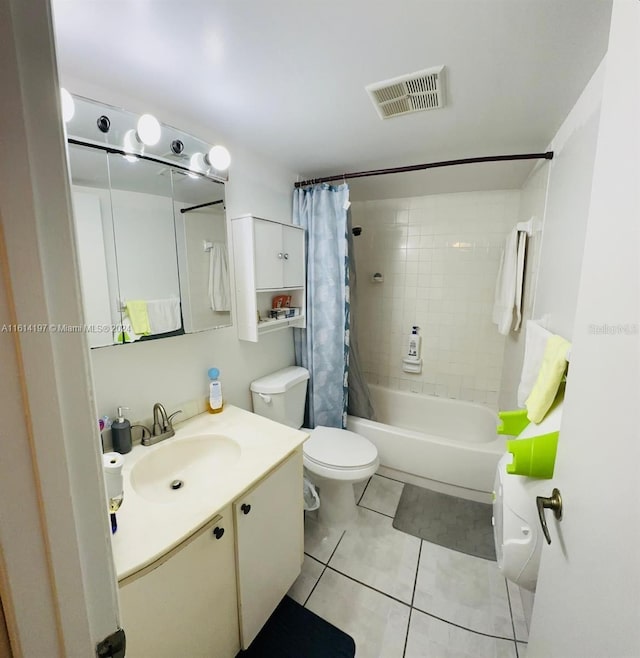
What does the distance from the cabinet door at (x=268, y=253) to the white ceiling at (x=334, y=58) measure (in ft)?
1.49

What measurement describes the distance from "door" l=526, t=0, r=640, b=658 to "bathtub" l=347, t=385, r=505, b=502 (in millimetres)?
1244

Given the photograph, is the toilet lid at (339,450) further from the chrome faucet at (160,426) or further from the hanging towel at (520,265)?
the hanging towel at (520,265)

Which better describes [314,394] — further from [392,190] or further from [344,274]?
[392,190]

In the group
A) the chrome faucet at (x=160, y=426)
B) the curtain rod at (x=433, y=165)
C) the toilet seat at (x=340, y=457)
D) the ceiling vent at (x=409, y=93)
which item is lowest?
the toilet seat at (x=340, y=457)

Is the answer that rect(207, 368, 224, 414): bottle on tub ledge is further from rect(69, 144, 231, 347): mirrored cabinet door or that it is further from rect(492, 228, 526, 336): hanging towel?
rect(492, 228, 526, 336): hanging towel

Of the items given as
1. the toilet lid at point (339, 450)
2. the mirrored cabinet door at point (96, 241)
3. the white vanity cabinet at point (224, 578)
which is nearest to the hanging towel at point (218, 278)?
the mirrored cabinet door at point (96, 241)

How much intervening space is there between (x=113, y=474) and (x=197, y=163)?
52.0 inches

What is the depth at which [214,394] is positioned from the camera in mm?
1471

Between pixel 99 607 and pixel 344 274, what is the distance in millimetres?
1806

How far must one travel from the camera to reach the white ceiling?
0.80 metres

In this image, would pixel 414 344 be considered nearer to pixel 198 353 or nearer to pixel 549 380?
pixel 549 380

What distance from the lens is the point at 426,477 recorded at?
6.49 ft

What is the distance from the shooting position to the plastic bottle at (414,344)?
8.57 feet
